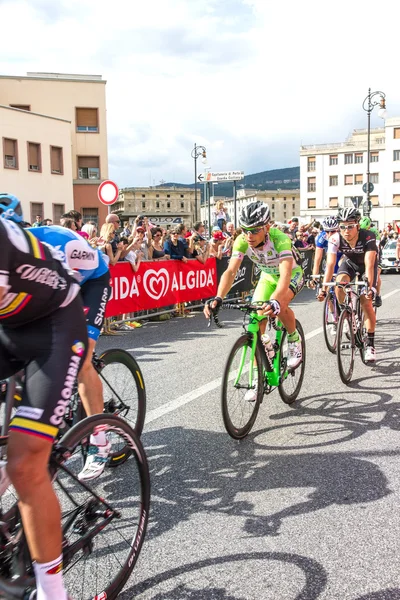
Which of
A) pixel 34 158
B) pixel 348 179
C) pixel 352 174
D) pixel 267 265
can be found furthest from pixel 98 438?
pixel 352 174

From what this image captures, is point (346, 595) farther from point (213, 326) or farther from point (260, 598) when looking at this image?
point (213, 326)

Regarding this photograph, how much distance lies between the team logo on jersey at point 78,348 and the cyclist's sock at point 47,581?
860 millimetres

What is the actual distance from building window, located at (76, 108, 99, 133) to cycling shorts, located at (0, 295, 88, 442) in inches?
1754

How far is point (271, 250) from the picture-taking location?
224 inches

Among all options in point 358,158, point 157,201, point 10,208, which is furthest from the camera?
point 157,201

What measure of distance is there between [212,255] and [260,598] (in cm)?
1226

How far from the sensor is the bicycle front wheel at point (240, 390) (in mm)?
4816

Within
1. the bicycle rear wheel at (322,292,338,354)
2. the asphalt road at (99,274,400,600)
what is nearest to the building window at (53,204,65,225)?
the bicycle rear wheel at (322,292,338,354)

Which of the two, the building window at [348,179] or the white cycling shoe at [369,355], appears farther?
the building window at [348,179]

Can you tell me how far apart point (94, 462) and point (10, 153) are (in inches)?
1436

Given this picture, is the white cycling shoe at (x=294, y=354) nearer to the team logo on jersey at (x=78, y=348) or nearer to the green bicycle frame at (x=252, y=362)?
the green bicycle frame at (x=252, y=362)

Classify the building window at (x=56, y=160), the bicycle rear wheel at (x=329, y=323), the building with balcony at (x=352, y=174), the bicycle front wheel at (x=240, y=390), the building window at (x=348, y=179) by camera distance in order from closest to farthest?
1. the bicycle front wheel at (x=240, y=390)
2. the bicycle rear wheel at (x=329, y=323)
3. the building window at (x=56, y=160)
4. the building with balcony at (x=352, y=174)
5. the building window at (x=348, y=179)

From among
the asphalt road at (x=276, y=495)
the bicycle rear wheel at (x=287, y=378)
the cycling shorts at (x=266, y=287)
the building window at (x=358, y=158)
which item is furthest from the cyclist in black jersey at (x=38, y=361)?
the building window at (x=358, y=158)

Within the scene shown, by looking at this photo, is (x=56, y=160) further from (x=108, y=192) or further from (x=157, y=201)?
(x=157, y=201)
